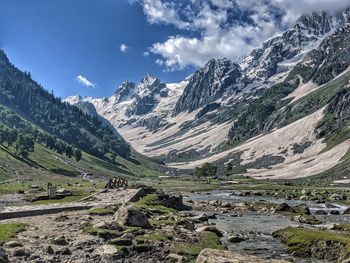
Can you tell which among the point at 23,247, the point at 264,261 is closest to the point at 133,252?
the point at 23,247

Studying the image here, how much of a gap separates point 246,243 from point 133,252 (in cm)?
1656

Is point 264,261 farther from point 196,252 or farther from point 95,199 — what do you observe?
point 95,199

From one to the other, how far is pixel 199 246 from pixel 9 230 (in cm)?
2132

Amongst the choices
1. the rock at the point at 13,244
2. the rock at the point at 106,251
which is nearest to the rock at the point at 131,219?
the rock at the point at 106,251

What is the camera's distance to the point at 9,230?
5141 centimetres

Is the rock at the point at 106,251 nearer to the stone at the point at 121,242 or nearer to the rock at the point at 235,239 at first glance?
the stone at the point at 121,242

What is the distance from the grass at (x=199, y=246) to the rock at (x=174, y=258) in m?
1.23

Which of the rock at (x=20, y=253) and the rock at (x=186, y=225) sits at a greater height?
the rock at (x=186, y=225)

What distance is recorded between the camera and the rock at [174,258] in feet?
130

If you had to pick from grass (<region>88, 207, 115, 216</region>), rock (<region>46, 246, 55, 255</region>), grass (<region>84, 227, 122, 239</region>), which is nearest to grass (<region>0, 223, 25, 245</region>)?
rock (<region>46, 246, 55, 255</region>)

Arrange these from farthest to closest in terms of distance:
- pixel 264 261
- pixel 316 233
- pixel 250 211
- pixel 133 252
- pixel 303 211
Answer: pixel 250 211
pixel 303 211
pixel 316 233
pixel 133 252
pixel 264 261

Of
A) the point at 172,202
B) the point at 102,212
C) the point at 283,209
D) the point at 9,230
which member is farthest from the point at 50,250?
the point at 283,209

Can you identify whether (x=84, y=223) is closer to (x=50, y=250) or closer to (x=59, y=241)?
(x=59, y=241)

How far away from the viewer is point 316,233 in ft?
177
